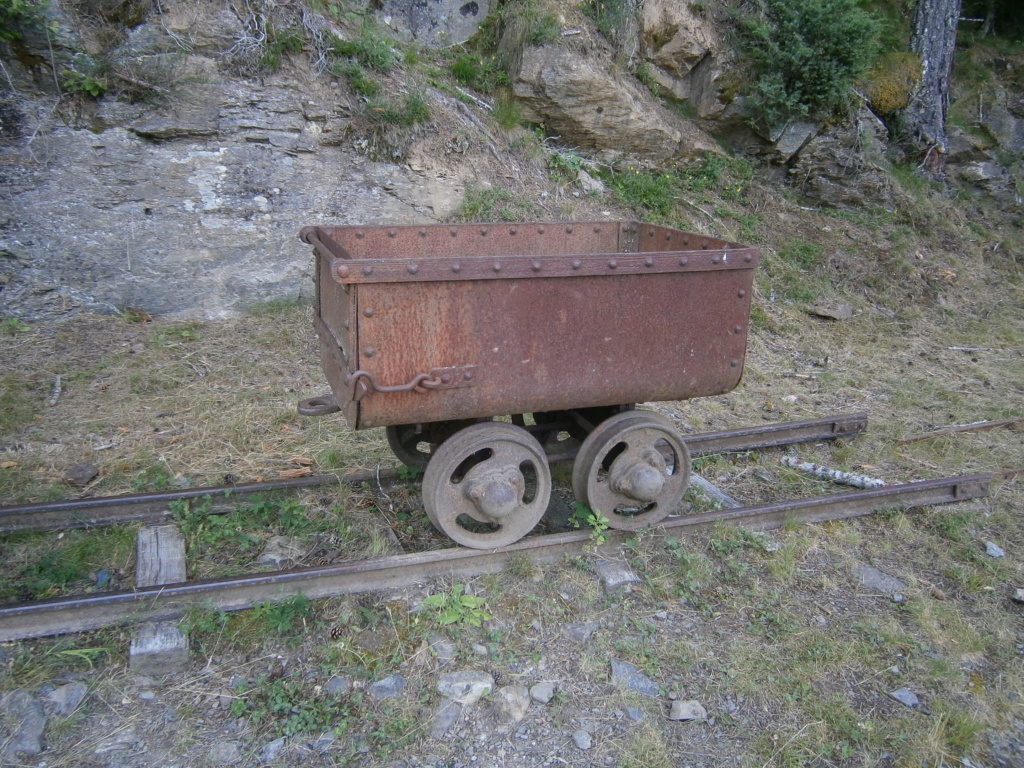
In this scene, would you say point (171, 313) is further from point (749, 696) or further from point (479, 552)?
point (749, 696)

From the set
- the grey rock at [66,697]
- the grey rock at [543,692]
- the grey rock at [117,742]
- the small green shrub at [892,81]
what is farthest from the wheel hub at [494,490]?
the small green shrub at [892,81]

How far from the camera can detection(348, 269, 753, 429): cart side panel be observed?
3.01 m

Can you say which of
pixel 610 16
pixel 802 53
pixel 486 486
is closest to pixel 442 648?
pixel 486 486

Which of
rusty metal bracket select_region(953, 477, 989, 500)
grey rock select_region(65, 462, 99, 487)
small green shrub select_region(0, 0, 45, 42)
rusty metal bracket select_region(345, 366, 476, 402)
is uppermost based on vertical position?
small green shrub select_region(0, 0, 45, 42)

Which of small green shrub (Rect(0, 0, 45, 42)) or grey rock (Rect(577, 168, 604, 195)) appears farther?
grey rock (Rect(577, 168, 604, 195))

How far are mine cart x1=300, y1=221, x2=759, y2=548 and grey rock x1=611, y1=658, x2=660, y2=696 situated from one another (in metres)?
0.80

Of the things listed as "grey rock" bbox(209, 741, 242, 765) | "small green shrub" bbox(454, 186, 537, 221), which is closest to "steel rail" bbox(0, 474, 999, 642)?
"grey rock" bbox(209, 741, 242, 765)

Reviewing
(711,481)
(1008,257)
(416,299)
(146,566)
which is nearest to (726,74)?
(1008,257)

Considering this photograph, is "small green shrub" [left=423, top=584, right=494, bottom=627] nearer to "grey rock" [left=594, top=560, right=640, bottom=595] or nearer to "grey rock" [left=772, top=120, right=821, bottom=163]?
"grey rock" [left=594, top=560, right=640, bottom=595]

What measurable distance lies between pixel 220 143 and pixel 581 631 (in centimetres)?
558

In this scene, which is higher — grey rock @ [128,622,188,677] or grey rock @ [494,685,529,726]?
grey rock @ [128,622,188,677]

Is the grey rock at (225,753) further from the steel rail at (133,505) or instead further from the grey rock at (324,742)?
the steel rail at (133,505)

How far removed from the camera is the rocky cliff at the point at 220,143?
6.20 m

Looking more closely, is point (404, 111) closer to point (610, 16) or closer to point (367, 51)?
point (367, 51)
